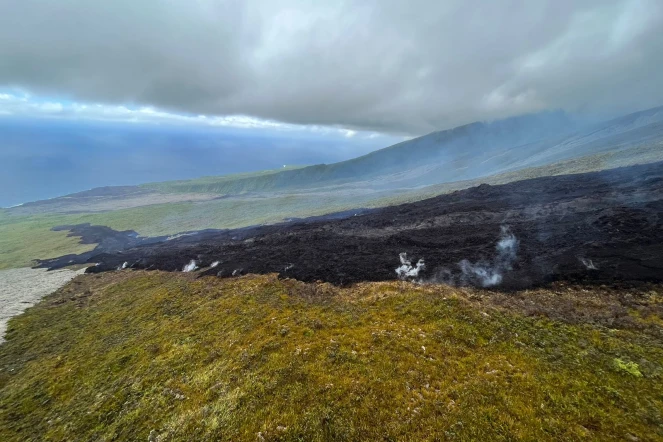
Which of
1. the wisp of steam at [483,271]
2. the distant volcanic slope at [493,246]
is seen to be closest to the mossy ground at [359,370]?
the wisp of steam at [483,271]

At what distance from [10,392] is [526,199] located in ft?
234

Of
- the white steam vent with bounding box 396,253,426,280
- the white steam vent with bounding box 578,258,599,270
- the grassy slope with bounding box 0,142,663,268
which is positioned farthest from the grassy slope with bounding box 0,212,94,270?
the white steam vent with bounding box 578,258,599,270

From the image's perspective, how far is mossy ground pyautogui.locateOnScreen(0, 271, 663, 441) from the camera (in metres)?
11.5

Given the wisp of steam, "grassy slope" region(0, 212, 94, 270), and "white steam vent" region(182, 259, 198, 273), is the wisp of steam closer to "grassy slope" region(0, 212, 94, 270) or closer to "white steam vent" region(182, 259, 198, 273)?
"white steam vent" region(182, 259, 198, 273)

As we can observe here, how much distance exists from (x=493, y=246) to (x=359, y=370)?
25470 millimetres

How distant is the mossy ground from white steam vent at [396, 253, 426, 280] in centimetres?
311

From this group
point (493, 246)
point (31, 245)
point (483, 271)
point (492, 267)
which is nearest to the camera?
point (483, 271)

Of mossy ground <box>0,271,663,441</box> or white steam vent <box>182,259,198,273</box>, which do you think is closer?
mossy ground <box>0,271,663,441</box>

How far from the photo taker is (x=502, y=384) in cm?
1280

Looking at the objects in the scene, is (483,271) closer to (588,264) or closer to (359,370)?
(588,264)

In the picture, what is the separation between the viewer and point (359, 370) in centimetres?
1459

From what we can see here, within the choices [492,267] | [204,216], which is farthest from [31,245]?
[492,267]

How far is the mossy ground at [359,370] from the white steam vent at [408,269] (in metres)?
3.11

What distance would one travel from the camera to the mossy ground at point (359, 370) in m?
11.5
